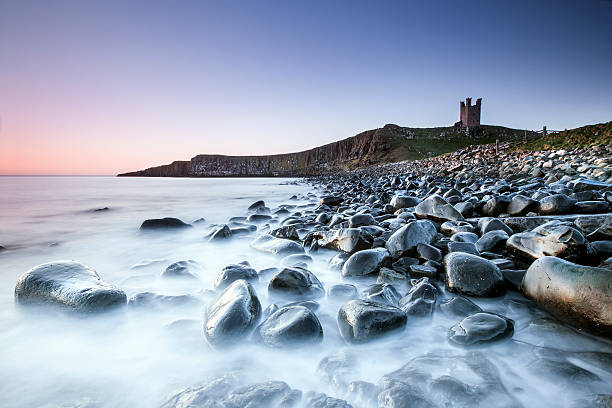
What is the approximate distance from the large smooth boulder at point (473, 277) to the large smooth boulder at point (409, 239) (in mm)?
468

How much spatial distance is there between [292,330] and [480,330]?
36.4 inches

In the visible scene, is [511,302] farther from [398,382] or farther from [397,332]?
[398,382]

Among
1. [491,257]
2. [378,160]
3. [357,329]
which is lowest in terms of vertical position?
[357,329]

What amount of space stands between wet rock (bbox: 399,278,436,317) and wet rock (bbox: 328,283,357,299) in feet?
1.13

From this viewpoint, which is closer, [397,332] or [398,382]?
[398,382]

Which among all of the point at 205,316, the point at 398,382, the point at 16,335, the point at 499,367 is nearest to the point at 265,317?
the point at 205,316

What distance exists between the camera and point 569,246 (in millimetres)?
1842

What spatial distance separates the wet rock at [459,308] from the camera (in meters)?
1.62

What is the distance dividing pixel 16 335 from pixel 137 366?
2.86ft

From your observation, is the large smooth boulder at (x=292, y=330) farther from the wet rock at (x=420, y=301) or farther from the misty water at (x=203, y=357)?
the wet rock at (x=420, y=301)

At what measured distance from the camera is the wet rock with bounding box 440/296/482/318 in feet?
5.33

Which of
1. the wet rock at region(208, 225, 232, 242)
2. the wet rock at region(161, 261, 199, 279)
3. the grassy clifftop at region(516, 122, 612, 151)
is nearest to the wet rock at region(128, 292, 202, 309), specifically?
the wet rock at region(161, 261, 199, 279)

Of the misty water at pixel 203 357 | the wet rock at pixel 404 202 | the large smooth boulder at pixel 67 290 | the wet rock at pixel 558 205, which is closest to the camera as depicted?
the misty water at pixel 203 357

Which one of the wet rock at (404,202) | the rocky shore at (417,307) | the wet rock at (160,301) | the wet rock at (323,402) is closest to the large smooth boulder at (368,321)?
the rocky shore at (417,307)
